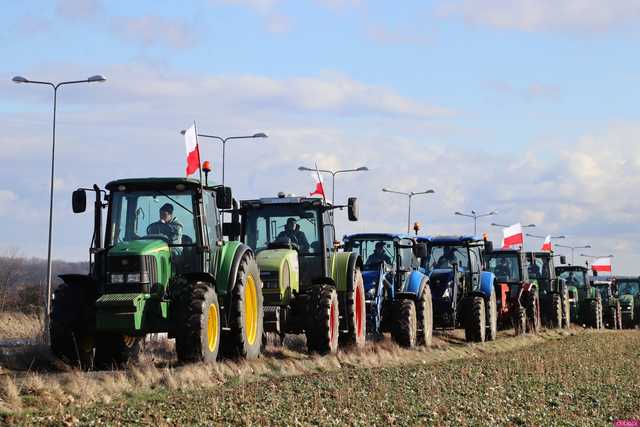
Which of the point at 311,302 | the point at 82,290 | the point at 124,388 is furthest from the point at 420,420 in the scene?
→ the point at 311,302

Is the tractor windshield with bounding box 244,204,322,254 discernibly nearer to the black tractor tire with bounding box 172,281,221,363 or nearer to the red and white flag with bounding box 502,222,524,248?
the black tractor tire with bounding box 172,281,221,363

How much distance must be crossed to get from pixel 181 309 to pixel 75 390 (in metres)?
3.03

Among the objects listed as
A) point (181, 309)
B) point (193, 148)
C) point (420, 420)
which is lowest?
point (420, 420)

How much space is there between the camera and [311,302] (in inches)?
804

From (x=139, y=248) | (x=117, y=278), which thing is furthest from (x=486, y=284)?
(x=117, y=278)

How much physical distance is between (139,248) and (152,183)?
125 cm

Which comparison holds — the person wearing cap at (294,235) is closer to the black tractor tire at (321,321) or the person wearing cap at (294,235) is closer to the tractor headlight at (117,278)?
the black tractor tire at (321,321)

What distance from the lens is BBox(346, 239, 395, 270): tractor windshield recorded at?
25.1 metres

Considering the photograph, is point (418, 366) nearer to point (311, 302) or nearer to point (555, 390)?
point (311, 302)

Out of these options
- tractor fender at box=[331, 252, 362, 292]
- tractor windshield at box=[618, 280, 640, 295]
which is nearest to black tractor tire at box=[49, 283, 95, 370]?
tractor fender at box=[331, 252, 362, 292]

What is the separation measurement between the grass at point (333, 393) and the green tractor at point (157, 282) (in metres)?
0.58

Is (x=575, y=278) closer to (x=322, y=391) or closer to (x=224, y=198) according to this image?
(x=224, y=198)

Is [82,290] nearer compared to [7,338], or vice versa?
[82,290]

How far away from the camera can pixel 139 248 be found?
661 inches
